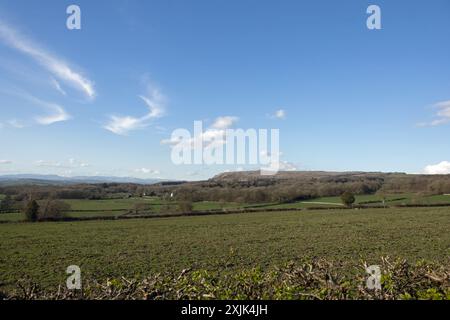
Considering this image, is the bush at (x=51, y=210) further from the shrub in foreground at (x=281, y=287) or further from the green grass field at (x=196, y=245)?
the shrub in foreground at (x=281, y=287)

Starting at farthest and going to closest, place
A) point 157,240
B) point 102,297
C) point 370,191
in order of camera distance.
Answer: point 370,191
point 157,240
point 102,297

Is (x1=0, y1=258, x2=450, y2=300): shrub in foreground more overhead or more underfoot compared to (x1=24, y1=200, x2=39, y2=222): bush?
more overhead

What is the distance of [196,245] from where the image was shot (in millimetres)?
29375

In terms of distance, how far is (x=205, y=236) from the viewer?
34750 mm

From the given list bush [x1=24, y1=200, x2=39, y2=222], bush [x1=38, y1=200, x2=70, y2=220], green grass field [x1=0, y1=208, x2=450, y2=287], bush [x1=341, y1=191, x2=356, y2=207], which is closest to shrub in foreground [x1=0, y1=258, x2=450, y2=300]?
green grass field [x1=0, y1=208, x2=450, y2=287]

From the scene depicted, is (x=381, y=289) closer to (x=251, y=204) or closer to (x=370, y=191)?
(x=251, y=204)

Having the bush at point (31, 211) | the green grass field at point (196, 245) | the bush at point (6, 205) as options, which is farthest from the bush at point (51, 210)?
the bush at point (6, 205)

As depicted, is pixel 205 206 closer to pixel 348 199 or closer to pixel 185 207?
pixel 185 207

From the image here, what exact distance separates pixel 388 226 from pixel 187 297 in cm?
3902

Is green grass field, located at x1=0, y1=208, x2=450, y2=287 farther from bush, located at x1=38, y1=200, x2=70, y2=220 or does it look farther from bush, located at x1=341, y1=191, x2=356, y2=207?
bush, located at x1=341, y1=191, x2=356, y2=207

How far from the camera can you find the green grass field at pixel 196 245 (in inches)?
839

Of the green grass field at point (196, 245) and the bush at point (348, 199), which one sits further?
the bush at point (348, 199)

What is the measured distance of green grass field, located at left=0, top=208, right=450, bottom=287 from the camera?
21312 mm

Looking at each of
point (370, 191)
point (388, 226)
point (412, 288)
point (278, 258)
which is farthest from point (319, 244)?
point (370, 191)
